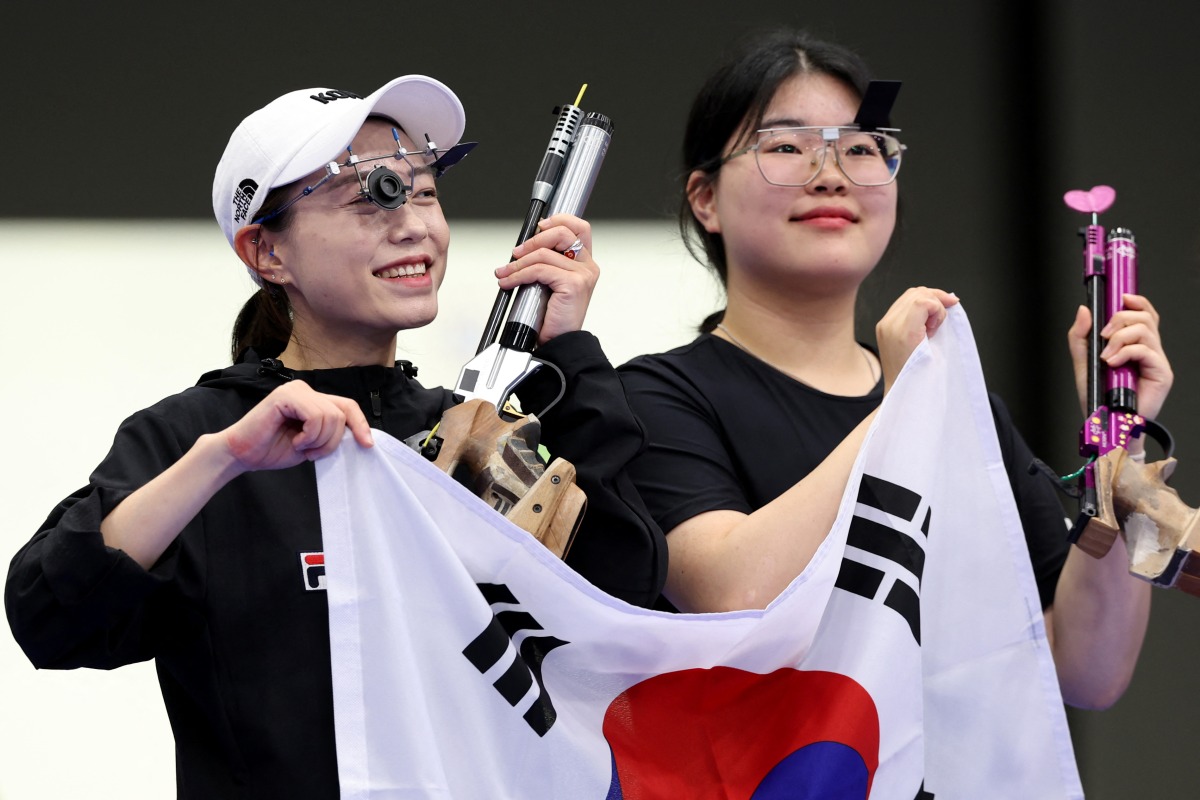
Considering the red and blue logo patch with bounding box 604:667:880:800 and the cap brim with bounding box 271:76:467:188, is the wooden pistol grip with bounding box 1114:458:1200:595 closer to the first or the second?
the red and blue logo patch with bounding box 604:667:880:800

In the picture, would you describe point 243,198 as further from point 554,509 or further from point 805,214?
point 805,214

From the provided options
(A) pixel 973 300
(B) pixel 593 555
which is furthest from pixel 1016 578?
(A) pixel 973 300

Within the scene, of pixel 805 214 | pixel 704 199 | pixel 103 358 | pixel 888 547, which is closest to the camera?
pixel 888 547

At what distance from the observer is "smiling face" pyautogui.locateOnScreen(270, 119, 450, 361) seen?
155 centimetres

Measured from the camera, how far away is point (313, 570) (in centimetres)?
142

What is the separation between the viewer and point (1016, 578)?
1.59 m

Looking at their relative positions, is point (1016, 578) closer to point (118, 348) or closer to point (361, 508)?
point (361, 508)

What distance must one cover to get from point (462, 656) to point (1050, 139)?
2318mm

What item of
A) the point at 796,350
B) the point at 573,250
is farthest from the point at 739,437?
the point at 573,250

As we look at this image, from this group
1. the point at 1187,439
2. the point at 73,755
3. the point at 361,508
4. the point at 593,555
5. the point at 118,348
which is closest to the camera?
the point at 361,508

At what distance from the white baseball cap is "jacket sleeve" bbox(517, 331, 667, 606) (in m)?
0.32

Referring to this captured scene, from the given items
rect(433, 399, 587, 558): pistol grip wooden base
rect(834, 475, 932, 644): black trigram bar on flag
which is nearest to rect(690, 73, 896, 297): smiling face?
rect(834, 475, 932, 644): black trigram bar on flag

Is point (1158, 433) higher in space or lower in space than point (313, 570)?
higher

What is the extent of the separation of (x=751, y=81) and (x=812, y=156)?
145 millimetres
